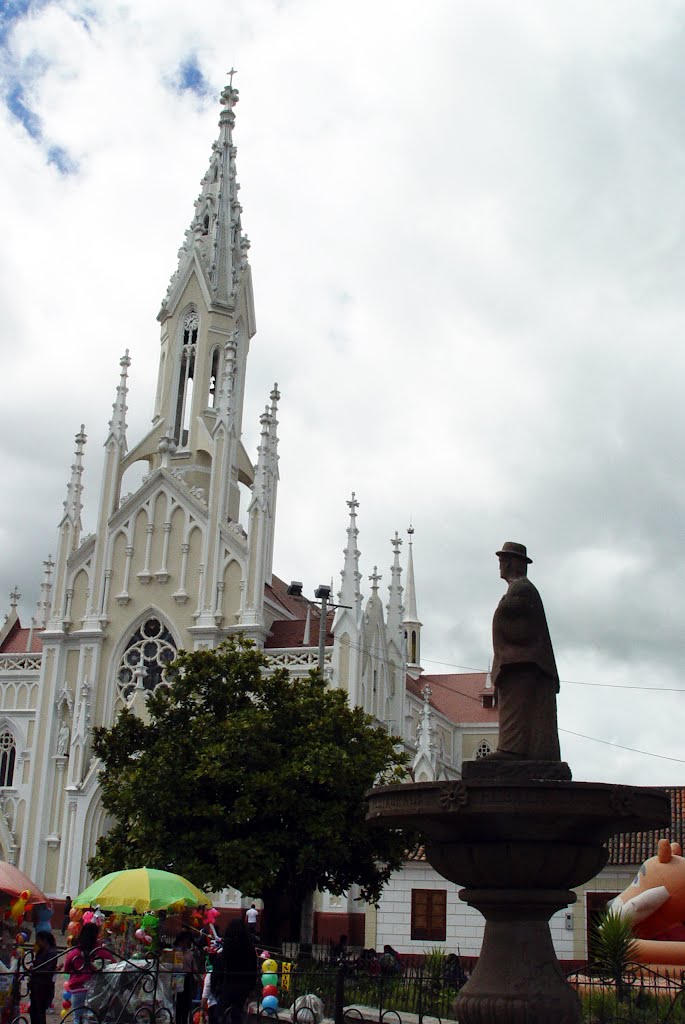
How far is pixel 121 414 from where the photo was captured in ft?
149

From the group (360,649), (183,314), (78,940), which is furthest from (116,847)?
(183,314)

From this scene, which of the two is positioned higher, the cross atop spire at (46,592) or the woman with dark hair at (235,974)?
the cross atop spire at (46,592)

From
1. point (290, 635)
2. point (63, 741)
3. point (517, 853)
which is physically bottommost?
point (517, 853)

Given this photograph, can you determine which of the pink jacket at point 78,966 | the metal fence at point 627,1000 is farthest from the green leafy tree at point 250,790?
the pink jacket at point 78,966

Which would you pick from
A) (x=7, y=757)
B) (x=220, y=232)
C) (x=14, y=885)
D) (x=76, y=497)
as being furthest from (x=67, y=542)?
(x=14, y=885)

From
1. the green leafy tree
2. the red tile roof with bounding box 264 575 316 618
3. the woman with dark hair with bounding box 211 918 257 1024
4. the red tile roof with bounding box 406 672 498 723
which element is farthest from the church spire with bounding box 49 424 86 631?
the woman with dark hair with bounding box 211 918 257 1024

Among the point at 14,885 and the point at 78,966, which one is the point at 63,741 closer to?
the point at 14,885

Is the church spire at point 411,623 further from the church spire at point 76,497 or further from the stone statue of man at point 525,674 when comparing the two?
the stone statue of man at point 525,674

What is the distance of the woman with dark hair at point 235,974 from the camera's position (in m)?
11.7

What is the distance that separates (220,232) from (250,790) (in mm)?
35577

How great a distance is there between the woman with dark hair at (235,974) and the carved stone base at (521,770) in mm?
3767

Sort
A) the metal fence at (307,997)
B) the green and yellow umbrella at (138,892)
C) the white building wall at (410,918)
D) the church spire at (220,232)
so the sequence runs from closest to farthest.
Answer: the metal fence at (307,997), the green and yellow umbrella at (138,892), the white building wall at (410,918), the church spire at (220,232)

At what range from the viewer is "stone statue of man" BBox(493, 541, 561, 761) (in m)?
10.1

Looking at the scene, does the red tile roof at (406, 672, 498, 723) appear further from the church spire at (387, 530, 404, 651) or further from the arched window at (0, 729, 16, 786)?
the arched window at (0, 729, 16, 786)
